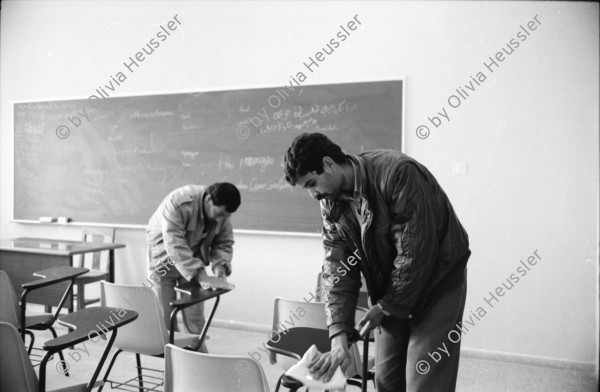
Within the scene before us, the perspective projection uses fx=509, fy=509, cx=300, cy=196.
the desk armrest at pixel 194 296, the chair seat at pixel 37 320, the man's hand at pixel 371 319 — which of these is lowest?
the chair seat at pixel 37 320

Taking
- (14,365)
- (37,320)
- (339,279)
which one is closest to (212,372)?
(339,279)

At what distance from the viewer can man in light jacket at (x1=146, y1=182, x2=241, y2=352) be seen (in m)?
3.04

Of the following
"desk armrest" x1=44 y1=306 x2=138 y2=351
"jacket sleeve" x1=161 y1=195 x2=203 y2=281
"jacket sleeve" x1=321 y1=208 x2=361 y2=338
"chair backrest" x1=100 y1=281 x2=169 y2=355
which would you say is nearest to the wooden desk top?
"jacket sleeve" x1=161 y1=195 x2=203 y2=281

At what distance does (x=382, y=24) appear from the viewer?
12.8 ft

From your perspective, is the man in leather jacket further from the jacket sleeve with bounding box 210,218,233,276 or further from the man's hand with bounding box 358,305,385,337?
the jacket sleeve with bounding box 210,218,233,276

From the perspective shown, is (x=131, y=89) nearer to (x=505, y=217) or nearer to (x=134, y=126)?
(x=134, y=126)

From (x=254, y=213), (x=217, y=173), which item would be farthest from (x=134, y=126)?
(x=254, y=213)

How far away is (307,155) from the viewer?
5.23 feet

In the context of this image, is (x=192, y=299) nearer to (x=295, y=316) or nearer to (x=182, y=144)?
(x=295, y=316)

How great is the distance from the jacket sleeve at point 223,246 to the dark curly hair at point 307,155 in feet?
5.94

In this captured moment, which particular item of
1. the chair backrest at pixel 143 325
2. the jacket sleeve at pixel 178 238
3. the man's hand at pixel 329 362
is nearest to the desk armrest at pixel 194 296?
the chair backrest at pixel 143 325

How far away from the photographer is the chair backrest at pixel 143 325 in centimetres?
245

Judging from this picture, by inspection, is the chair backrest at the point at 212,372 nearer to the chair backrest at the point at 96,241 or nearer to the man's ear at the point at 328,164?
the man's ear at the point at 328,164

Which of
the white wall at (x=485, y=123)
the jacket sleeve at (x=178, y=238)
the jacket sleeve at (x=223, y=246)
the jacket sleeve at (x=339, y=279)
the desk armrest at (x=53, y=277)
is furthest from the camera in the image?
the white wall at (x=485, y=123)
